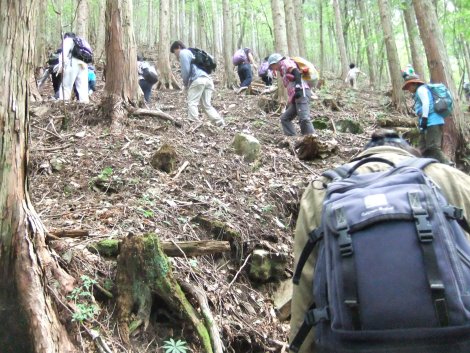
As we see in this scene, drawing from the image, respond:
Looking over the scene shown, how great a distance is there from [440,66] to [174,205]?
6144 mm

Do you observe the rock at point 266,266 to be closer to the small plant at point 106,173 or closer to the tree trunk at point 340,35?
the small plant at point 106,173

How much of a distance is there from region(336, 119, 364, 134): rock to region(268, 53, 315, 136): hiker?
1602mm

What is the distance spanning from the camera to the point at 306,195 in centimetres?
217

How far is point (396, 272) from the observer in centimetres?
161

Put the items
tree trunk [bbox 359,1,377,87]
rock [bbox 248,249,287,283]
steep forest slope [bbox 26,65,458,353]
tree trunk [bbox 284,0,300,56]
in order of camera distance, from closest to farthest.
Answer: steep forest slope [bbox 26,65,458,353] → rock [bbox 248,249,287,283] → tree trunk [bbox 284,0,300,56] → tree trunk [bbox 359,1,377,87]

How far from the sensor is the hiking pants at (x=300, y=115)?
8.31 m

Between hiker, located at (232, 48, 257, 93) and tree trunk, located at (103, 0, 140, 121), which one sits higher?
hiker, located at (232, 48, 257, 93)

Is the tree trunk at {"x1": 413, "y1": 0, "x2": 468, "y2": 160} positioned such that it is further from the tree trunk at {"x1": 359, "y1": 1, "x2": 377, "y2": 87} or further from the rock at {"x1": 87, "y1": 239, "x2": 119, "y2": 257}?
the tree trunk at {"x1": 359, "y1": 1, "x2": 377, "y2": 87}

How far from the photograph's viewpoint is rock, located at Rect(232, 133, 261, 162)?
6.96m

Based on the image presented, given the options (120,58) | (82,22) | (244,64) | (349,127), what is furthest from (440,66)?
(82,22)

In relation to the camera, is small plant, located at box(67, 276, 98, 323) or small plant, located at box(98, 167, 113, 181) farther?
small plant, located at box(98, 167, 113, 181)

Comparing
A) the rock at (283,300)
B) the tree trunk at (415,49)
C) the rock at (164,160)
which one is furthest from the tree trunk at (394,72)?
the rock at (283,300)

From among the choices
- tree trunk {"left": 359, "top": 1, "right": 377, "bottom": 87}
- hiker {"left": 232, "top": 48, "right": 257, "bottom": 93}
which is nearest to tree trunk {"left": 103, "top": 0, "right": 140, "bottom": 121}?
hiker {"left": 232, "top": 48, "right": 257, "bottom": 93}

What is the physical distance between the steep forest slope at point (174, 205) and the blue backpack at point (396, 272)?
6.47 feet
